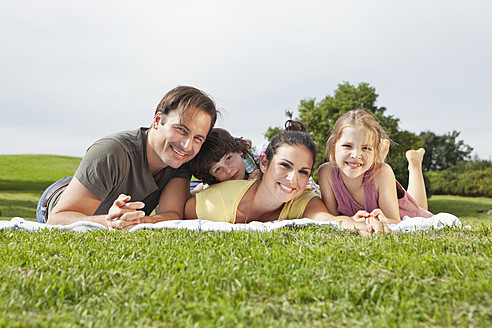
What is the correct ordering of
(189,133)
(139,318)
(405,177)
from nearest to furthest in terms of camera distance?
(139,318), (189,133), (405,177)

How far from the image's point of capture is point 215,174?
577 cm

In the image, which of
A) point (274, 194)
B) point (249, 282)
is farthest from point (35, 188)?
point (249, 282)

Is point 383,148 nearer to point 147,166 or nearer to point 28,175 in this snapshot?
point 147,166

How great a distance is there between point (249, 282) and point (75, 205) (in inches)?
123

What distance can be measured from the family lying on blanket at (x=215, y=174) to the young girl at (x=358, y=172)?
0.5 inches

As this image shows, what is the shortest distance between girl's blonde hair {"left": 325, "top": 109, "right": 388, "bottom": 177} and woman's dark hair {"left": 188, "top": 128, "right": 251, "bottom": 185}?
4.40ft

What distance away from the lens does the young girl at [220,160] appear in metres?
5.61

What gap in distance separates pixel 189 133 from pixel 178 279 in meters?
2.81

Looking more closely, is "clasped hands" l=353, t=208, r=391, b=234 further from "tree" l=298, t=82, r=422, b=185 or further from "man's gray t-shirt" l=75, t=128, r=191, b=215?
"tree" l=298, t=82, r=422, b=185

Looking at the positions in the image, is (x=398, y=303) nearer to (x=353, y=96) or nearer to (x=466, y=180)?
(x=353, y=96)

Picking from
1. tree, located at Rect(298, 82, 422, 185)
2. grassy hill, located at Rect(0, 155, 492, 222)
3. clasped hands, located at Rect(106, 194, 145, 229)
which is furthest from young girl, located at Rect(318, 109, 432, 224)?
tree, located at Rect(298, 82, 422, 185)

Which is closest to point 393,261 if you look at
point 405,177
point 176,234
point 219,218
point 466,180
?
point 176,234

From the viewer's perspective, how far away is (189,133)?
514 cm

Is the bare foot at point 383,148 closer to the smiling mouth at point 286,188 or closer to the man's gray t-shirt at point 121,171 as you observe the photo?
the smiling mouth at point 286,188
